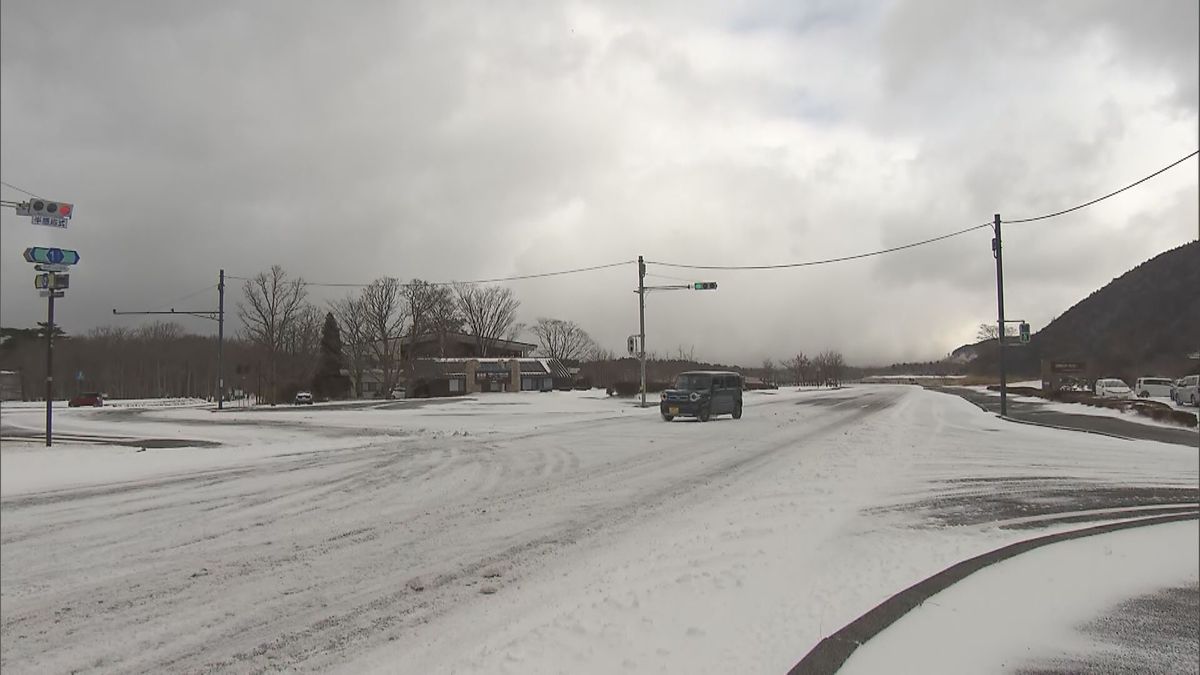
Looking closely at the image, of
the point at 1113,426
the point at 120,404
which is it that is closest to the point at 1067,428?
the point at 1113,426

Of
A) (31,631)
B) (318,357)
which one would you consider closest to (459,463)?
(318,357)

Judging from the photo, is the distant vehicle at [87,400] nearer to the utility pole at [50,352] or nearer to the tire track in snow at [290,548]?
the utility pole at [50,352]

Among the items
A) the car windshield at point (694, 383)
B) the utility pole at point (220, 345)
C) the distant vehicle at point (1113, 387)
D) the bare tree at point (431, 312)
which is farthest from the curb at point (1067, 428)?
the bare tree at point (431, 312)

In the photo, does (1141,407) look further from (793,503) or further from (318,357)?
(318,357)

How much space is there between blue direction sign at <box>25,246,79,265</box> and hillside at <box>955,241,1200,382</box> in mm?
6477

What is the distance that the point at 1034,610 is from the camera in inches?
185

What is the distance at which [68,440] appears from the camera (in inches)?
242

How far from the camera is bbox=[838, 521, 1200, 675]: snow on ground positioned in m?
3.97

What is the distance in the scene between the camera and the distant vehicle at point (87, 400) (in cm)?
530

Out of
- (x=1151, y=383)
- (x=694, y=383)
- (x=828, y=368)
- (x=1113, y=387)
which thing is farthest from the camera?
(x=828, y=368)

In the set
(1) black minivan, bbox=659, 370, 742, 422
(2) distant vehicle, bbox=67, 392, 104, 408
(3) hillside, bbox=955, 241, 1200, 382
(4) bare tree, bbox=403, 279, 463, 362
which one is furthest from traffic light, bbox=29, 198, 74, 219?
(4) bare tree, bbox=403, 279, 463, 362

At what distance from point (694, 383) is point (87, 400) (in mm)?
21415

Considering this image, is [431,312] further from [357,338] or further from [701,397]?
[701,397]

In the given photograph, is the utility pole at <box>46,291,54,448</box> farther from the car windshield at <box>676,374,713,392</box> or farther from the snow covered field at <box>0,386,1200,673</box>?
the car windshield at <box>676,374,713,392</box>
